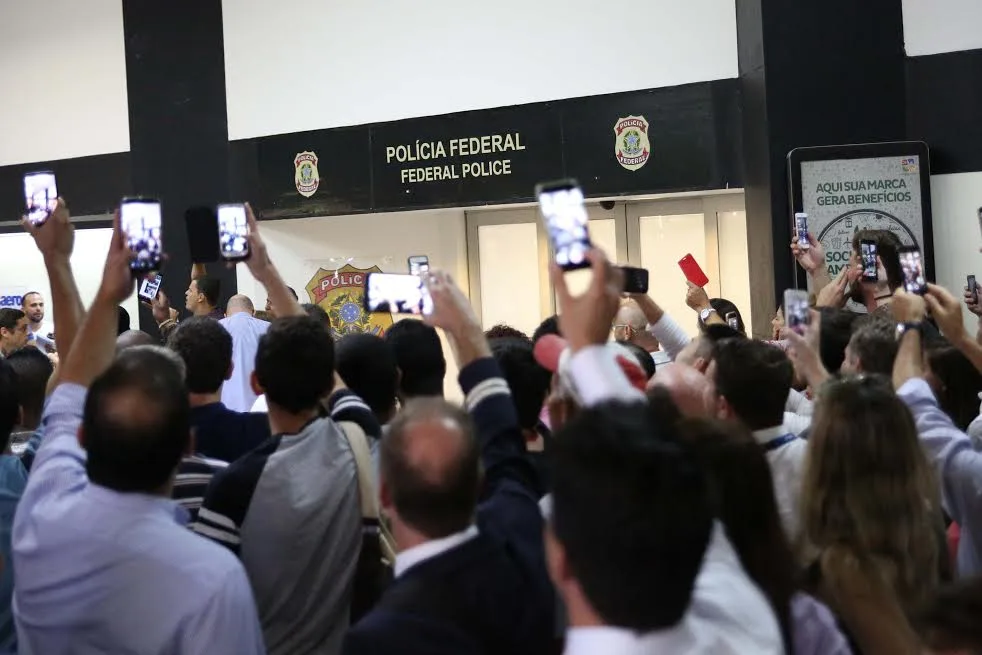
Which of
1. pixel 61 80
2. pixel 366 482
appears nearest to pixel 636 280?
pixel 366 482

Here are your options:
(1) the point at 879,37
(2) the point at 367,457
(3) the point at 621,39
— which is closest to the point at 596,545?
(2) the point at 367,457

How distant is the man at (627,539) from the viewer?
1.38m

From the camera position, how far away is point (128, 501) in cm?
209

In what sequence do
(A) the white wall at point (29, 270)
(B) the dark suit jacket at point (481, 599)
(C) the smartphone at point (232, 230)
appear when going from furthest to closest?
(A) the white wall at point (29, 270) < (C) the smartphone at point (232, 230) < (B) the dark suit jacket at point (481, 599)

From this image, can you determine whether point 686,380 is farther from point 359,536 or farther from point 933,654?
point 933,654

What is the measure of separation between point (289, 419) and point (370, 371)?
49 cm

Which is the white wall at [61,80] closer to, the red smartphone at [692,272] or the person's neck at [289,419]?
the red smartphone at [692,272]

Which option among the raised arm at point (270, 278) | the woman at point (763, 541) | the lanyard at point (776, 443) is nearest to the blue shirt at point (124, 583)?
the woman at point (763, 541)

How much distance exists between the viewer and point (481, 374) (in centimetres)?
224

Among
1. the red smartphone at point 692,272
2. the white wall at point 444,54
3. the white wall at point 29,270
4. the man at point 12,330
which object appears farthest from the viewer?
the white wall at point 29,270

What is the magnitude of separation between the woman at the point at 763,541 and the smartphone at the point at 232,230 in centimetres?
215

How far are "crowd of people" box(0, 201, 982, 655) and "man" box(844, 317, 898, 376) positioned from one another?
0.24 meters

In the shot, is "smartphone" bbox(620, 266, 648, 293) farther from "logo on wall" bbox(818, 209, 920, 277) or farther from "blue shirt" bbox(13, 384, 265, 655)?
"logo on wall" bbox(818, 209, 920, 277)

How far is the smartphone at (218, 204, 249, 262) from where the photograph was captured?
3680mm
